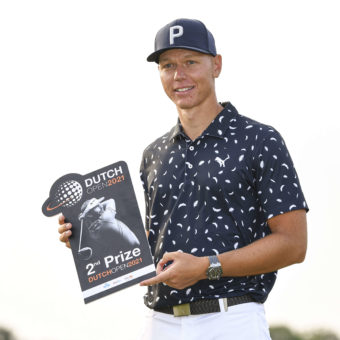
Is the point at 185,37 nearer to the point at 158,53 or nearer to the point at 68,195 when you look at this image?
the point at 158,53

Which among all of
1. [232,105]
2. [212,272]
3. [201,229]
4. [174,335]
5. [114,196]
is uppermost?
[232,105]

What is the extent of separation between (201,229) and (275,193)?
0.46m

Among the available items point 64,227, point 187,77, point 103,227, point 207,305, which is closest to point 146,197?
point 103,227

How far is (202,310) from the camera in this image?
3742 millimetres

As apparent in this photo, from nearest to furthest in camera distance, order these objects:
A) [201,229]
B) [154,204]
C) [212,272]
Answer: [212,272], [201,229], [154,204]

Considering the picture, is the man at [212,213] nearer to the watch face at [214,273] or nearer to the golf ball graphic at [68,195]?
the watch face at [214,273]

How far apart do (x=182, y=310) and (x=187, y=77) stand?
4.47 feet

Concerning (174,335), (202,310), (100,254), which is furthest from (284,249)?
(100,254)

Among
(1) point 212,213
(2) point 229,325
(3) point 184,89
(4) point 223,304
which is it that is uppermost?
(3) point 184,89

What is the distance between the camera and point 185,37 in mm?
4109

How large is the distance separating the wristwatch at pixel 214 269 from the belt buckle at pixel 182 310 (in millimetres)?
307

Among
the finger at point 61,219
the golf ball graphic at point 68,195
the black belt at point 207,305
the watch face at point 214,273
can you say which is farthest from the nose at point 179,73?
the black belt at point 207,305

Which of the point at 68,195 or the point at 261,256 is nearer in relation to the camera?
the point at 261,256

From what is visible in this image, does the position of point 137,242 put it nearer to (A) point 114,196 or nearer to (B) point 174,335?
(A) point 114,196
